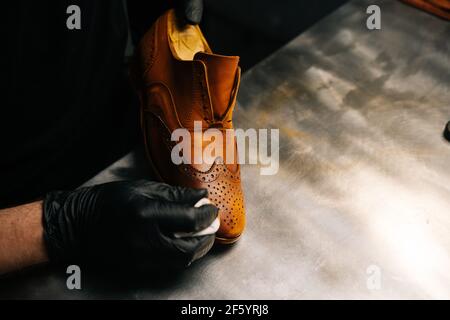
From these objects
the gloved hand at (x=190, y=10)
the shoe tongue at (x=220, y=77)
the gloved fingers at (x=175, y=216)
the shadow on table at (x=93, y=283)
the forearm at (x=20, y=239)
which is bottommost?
the shadow on table at (x=93, y=283)

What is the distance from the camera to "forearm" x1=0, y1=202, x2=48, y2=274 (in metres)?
0.80

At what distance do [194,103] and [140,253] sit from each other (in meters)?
0.37

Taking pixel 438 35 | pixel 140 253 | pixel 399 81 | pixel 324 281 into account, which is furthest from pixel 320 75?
pixel 140 253

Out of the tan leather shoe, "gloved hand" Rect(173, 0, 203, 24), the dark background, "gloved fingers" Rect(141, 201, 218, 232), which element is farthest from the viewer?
the dark background

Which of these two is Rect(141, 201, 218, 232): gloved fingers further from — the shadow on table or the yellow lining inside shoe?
the yellow lining inside shoe

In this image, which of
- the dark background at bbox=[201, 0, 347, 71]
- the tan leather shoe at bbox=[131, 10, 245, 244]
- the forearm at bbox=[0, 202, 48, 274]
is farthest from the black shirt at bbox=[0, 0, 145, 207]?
the dark background at bbox=[201, 0, 347, 71]

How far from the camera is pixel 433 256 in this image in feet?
3.04

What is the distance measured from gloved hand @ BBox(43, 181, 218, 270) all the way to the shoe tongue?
0.25 meters

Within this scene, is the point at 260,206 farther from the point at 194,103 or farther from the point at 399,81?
the point at 399,81

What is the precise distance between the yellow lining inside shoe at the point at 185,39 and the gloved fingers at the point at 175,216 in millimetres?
492

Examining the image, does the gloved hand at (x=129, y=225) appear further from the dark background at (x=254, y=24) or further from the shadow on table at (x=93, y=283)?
the dark background at (x=254, y=24)

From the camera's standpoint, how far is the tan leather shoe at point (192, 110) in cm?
93

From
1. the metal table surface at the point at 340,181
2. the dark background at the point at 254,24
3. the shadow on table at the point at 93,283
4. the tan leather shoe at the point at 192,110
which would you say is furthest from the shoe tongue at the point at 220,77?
the dark background at the point at 254,24

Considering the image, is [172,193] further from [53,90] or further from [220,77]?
[53,90]
